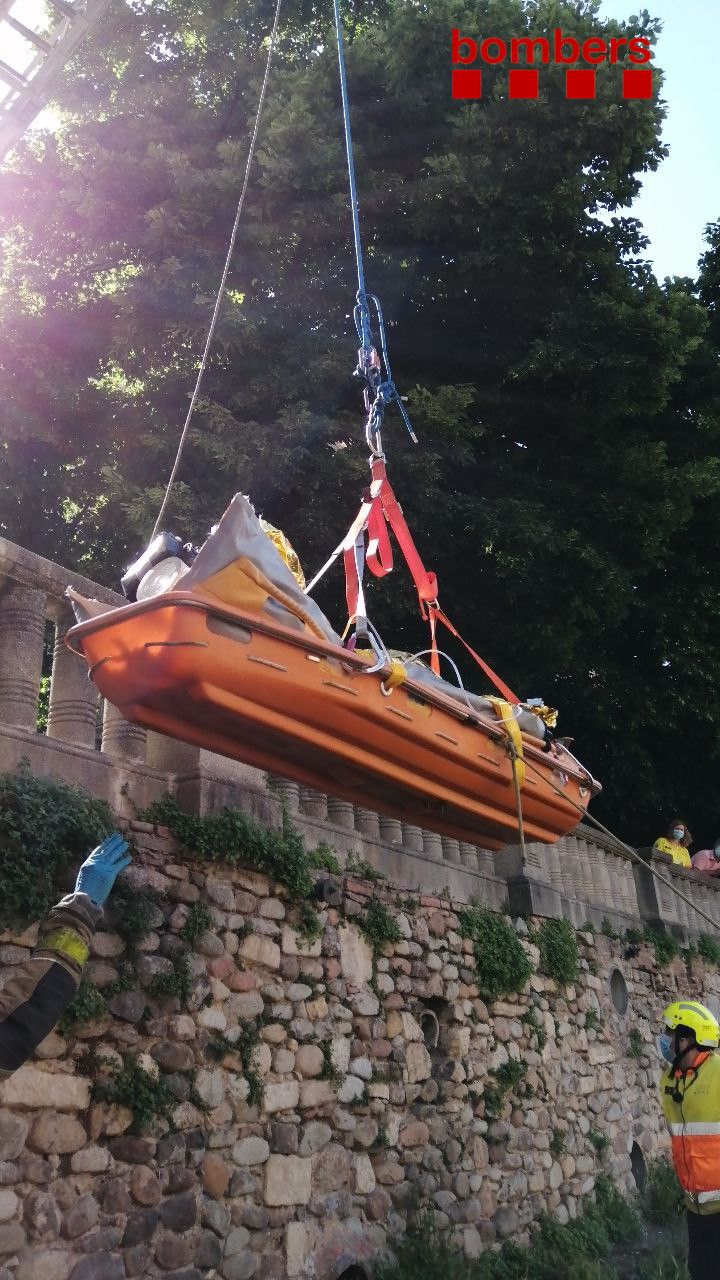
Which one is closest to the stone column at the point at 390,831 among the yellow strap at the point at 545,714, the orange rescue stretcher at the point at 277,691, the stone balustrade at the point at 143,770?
the stone balustrade at the point at 143,770

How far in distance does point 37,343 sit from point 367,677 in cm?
700

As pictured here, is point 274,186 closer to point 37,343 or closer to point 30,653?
point 37,343

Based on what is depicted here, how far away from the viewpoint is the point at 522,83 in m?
9.42

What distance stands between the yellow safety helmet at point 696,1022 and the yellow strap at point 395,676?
2694mm

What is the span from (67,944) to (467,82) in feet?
29.7

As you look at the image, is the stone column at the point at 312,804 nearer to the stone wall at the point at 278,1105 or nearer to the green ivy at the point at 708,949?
the stone wall at the point at 278,1105

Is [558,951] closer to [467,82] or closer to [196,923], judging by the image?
[196,923]

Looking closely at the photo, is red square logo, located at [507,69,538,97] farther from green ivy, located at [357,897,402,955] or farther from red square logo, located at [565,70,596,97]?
green ivy, located at [357,897,402,955]

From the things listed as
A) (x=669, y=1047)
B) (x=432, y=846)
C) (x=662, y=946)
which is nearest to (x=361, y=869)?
(x=432, y=846)

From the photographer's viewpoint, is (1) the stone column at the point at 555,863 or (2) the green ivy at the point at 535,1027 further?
(1) the stone column at the point at 555,863

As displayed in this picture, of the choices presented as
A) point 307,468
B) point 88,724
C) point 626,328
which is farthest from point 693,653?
point 88,724

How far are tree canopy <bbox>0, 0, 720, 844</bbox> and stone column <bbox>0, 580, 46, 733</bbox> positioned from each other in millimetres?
4470

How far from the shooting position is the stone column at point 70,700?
4699mm

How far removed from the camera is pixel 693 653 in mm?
11867
